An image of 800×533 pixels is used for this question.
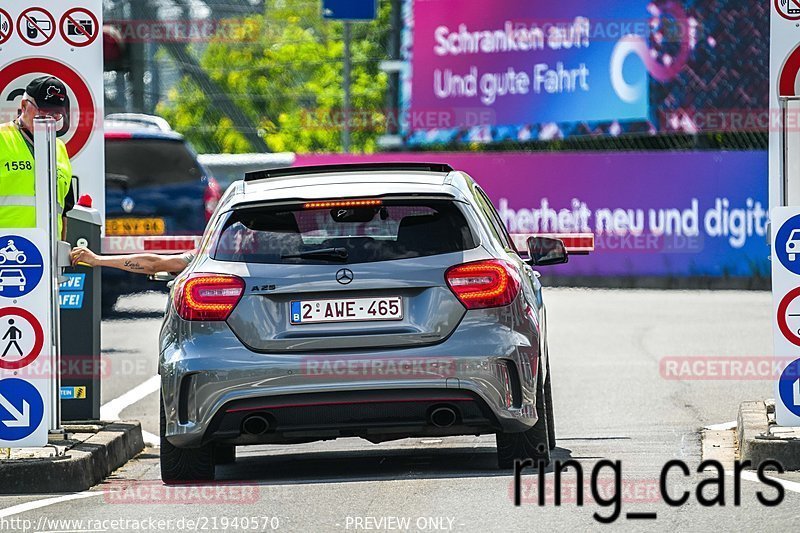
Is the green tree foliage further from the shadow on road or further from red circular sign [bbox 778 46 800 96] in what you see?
red circular sign [bbox 778 46 800 96]

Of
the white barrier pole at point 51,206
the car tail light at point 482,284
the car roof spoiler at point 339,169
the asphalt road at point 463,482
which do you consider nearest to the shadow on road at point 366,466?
the asphalt road at point 463,482

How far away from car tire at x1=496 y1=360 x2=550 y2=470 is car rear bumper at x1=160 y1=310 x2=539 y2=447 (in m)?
0.24

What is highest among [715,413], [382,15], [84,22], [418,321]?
[382,15]

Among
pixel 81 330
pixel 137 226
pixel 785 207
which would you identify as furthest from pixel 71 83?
pixel 137 226

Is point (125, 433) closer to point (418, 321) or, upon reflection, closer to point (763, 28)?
point (418, 321)

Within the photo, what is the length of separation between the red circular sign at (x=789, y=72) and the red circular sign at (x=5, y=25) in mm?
4259

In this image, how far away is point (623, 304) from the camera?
74.4ft

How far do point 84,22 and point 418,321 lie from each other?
345 cm

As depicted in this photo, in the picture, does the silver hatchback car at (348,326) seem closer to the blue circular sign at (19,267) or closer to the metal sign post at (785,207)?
the blue circular sign at (19,267)

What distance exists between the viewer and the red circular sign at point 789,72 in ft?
33.0

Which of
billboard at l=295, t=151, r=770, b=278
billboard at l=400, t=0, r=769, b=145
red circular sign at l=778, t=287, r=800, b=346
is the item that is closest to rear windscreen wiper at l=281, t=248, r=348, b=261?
red circular sign at l=778, t=287, r=800, b=346

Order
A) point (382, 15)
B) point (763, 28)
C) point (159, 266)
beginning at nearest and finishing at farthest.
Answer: point (159, 266)
point (763, 28)
point (382, 15)

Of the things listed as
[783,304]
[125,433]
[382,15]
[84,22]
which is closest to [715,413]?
[783,304]

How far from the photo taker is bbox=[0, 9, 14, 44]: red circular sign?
1106cm
